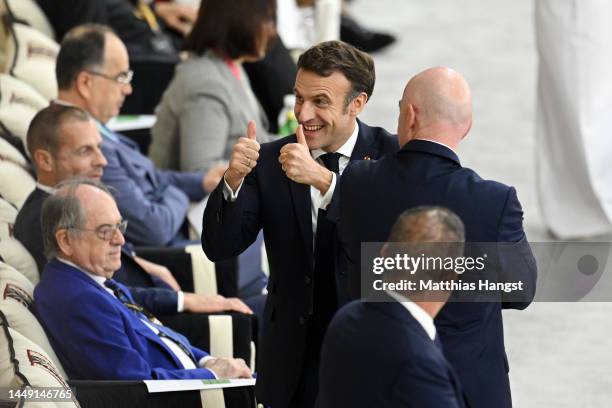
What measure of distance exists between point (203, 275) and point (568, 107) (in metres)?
1.89

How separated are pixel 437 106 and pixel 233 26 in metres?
2.42

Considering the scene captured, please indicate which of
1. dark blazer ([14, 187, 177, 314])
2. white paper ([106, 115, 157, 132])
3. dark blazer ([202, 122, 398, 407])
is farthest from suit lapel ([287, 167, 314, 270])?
white paper ([106, 115, 157, 132])

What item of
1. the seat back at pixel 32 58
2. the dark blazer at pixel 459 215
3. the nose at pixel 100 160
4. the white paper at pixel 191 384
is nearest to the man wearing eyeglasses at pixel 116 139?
the nose at pixel 100 160

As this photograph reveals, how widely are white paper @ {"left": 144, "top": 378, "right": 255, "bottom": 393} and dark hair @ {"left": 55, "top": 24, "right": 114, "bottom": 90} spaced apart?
169 centimetres

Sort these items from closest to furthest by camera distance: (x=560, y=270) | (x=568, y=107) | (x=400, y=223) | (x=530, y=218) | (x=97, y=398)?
(x=400, y=223)
(x=97, y=398)
(x=560, y=270)
(x=568, y=107)
(x=530, y=218)

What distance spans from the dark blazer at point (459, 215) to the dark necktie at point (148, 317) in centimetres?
108

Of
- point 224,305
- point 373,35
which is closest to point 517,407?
point 224,305

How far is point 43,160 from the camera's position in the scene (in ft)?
14.7

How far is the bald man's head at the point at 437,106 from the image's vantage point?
119 inches

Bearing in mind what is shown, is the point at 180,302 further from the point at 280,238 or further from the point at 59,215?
the point at 280,238

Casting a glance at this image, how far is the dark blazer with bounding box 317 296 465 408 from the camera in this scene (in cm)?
261

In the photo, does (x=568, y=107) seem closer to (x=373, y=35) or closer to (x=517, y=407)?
(x=517, y=407)

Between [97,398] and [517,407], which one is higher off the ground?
[97,398]

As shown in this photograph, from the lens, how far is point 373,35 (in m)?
8.98
